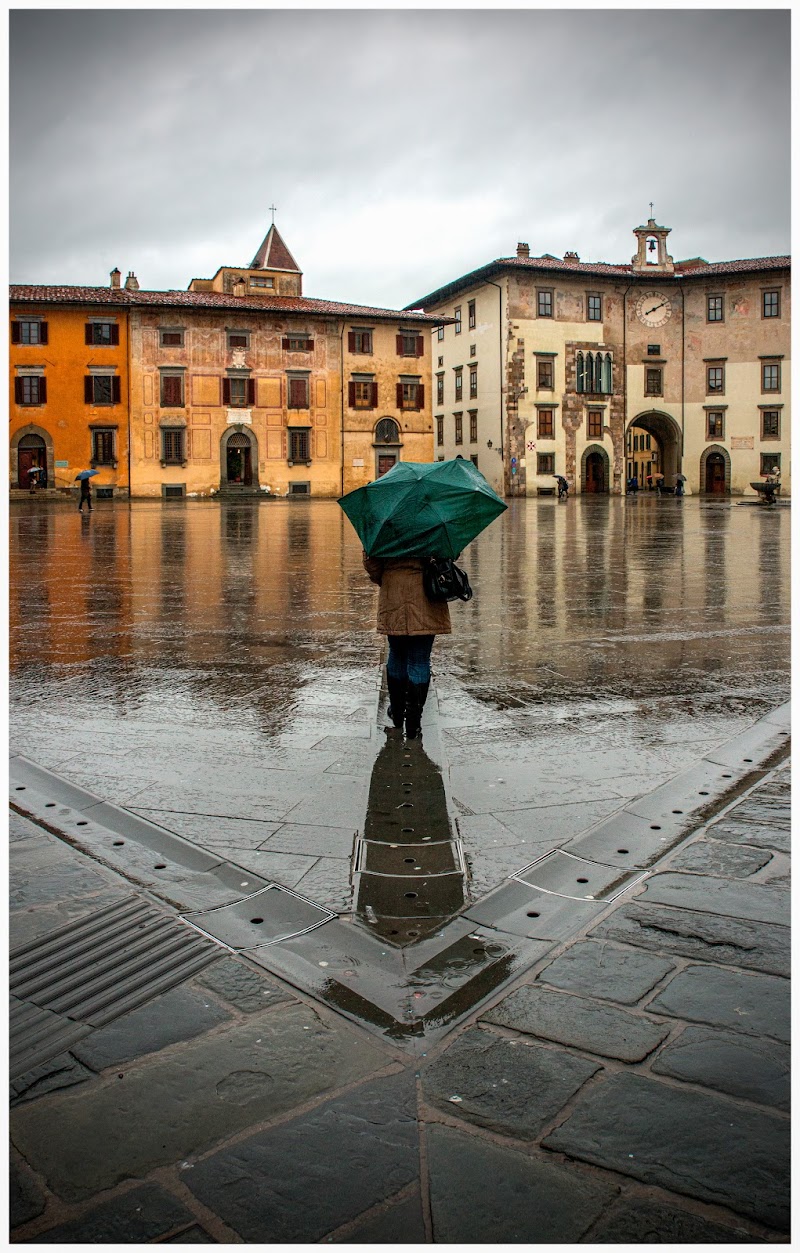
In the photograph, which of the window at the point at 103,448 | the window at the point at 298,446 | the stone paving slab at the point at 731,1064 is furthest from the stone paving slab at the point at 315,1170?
the window at the point at 298,446

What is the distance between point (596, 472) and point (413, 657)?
50.0 m

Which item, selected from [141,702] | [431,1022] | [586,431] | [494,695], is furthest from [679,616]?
[586,431]

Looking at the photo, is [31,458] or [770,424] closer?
[31,458]

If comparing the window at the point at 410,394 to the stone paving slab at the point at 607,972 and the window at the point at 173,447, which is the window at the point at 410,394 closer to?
the window at the point at 173,447

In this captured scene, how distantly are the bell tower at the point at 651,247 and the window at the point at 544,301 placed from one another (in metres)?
5.69

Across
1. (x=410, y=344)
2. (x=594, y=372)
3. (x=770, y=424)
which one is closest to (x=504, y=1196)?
(x=410, y=344)

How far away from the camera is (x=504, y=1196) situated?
7.00 ft

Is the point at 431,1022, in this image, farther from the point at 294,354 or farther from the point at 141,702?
the point at 294,354

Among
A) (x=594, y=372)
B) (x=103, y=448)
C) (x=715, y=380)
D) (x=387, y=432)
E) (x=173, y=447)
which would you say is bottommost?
(x=103, y=448)

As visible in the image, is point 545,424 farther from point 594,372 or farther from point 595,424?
point 594,372

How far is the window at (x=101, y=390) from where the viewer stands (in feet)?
148

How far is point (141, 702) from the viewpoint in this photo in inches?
265

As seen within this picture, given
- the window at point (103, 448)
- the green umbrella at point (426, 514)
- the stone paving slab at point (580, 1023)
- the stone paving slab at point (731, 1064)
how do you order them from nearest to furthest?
the stone paving slab at point (731, 1064), the stone paving slab at point (580, 1023), the green umbrella at point (426, 514), the window at point (103, 448)

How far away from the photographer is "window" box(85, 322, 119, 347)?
4500 cm
